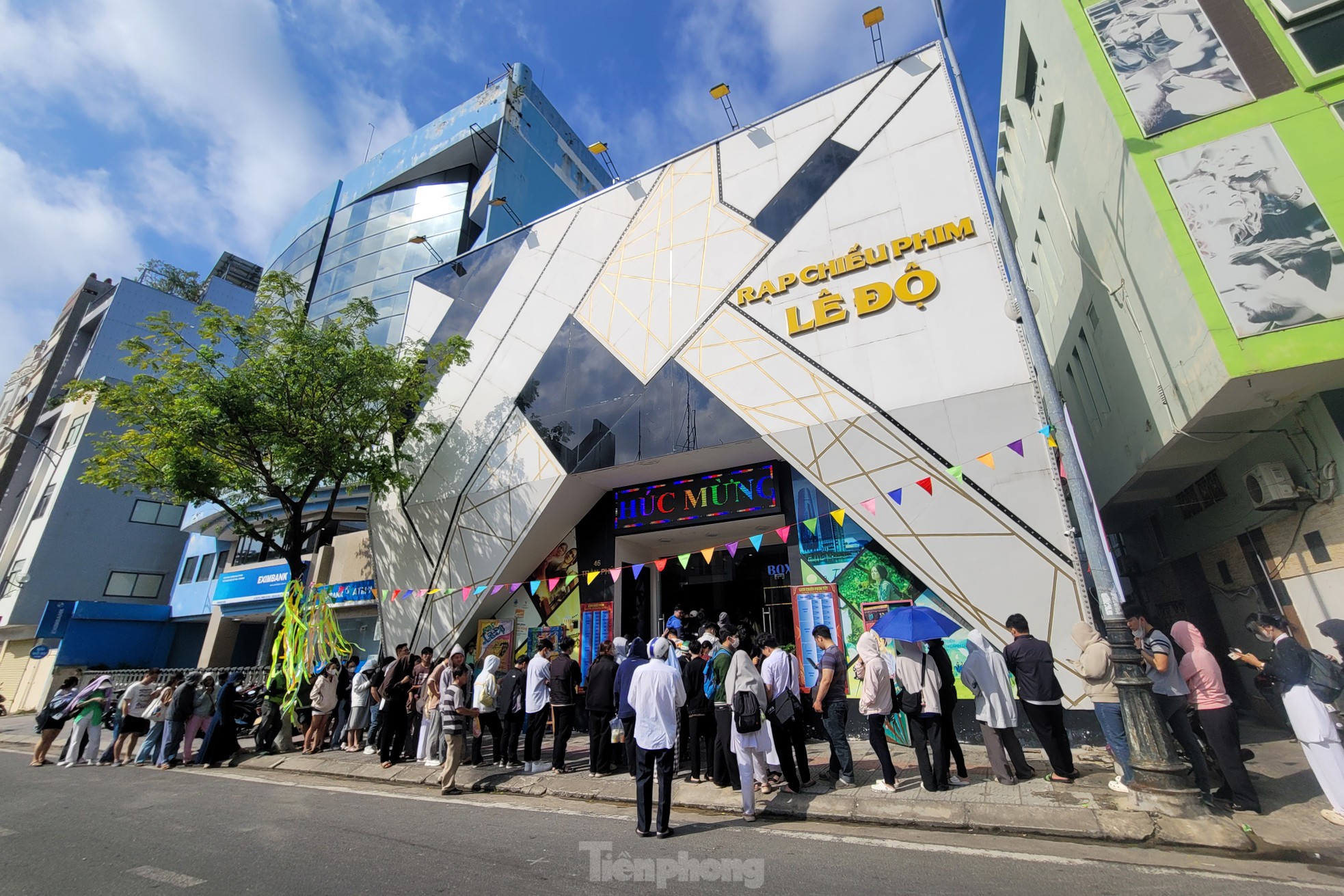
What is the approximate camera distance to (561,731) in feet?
27.3

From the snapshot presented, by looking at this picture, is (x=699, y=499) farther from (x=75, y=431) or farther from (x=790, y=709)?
(x=75, y=431)

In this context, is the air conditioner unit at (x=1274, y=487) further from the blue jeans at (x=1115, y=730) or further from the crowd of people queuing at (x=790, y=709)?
the blue jeans at (x=1115, y=730)

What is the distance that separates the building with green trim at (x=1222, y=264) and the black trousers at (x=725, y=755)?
7.17 meters

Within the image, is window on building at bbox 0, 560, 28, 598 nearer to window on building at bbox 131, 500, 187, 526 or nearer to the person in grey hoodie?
window on building at bbox 131, 500, 187, 526

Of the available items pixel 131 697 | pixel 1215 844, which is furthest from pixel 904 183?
pixel 131 697

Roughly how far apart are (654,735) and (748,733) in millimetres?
1019

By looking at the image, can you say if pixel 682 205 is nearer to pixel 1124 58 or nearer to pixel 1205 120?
pixel 1124 58

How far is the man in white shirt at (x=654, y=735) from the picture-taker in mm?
5363

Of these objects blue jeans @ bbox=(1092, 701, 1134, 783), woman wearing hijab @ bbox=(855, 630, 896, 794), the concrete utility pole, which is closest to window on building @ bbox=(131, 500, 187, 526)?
woman wearing hijab @ bbox=(855, 630, 896, 794)

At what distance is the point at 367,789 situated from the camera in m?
8.17

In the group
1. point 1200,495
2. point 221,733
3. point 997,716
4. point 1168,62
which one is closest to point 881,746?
point 997,716

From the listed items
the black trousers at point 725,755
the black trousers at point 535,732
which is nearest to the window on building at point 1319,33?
the black trousers at point 725,755

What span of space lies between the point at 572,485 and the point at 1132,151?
11341 millimetres

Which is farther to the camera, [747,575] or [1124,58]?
[747,575]
